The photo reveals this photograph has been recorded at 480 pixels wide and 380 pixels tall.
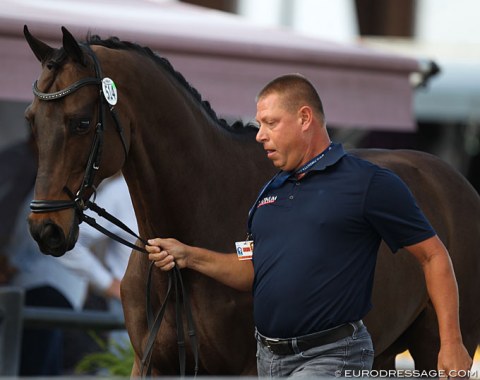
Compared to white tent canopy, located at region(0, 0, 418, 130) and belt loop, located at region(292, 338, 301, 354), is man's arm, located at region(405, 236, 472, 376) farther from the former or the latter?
white tent canopy, located at region(0, 0, 418, 130)

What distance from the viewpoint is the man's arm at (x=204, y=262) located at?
13.0 feet

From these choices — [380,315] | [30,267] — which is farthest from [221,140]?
[30,267]

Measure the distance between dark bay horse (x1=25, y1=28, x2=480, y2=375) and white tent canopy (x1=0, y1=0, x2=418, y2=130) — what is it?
4.90ft

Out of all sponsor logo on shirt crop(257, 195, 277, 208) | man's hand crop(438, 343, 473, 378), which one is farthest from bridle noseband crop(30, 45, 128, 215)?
man's hand crop(438, 343, 473, 378)

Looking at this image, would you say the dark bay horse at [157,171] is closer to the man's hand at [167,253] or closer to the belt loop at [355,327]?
the man's hand at [167,253]

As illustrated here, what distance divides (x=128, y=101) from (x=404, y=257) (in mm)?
1495

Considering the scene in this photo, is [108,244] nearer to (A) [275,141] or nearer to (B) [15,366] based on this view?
(B) [15,366]

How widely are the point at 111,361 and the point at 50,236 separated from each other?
3058mm

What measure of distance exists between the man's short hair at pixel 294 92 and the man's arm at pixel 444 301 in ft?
1.91

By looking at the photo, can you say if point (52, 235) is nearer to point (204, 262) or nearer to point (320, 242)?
point (204, 262)

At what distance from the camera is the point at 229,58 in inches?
240

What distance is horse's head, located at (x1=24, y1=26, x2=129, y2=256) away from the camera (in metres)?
3.74

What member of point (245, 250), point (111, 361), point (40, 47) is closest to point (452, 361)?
point (245, 250)

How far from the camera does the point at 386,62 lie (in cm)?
648
